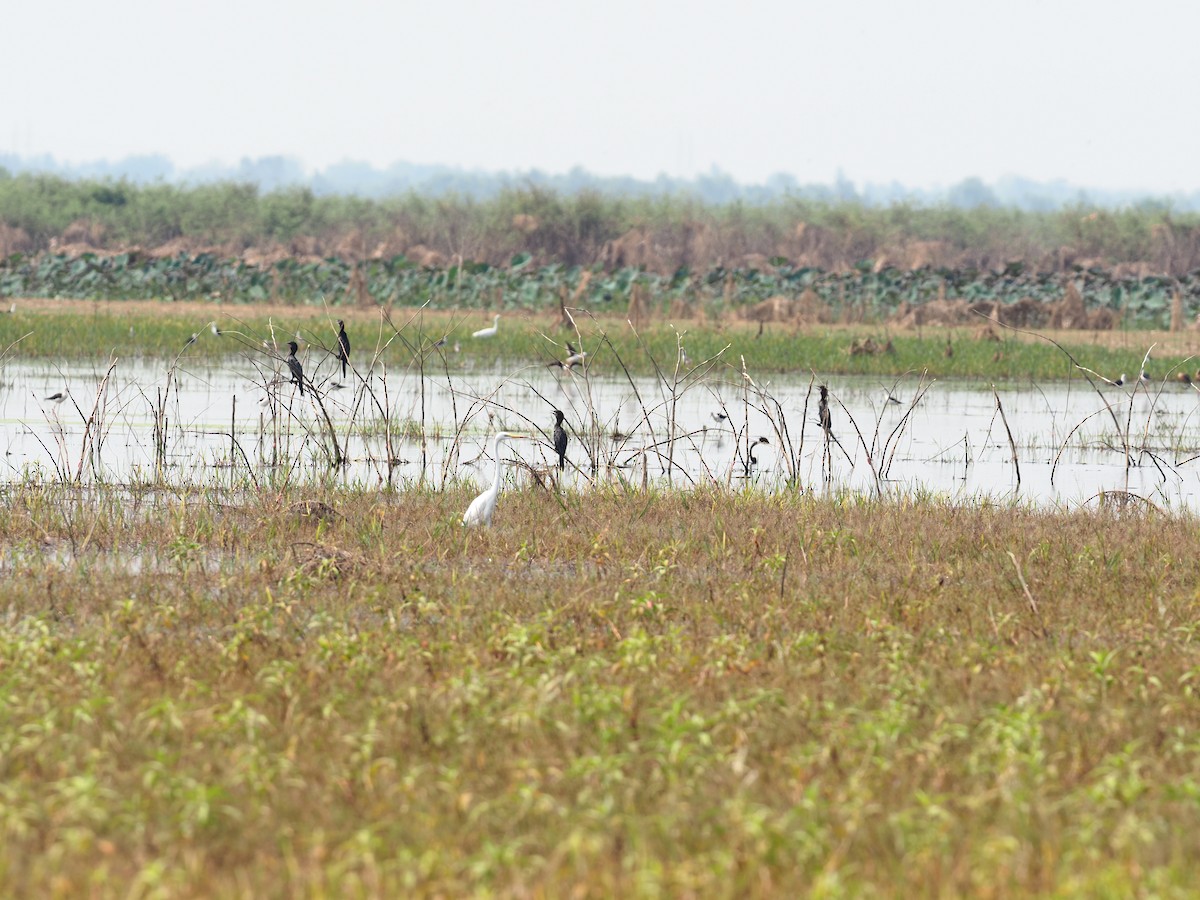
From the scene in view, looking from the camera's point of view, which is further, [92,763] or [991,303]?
[991,303]

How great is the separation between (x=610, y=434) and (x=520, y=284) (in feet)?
66.9

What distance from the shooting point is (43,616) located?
710 centimetres

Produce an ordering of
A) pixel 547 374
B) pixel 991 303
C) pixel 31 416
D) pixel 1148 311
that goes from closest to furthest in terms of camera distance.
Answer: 1. pixel 31 416
2. pixel 547 374
3. pixel 991 303
4. pixel 1148 311

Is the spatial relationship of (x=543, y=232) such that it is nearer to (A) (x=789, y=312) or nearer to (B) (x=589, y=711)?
(A) (x=789, y=312)

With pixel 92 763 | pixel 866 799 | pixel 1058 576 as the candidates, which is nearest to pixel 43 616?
pixel 92 763

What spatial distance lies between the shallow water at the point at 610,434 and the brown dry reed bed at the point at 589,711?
210 centimetres

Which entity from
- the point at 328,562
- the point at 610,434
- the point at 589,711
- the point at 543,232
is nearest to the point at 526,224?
the point at 543,232

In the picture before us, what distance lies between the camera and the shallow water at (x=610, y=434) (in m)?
12.2

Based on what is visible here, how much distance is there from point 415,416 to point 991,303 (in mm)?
18157

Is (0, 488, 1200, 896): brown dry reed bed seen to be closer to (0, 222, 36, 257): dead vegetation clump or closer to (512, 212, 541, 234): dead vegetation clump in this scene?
(512, 212, 541, 234): dead vegetation clump

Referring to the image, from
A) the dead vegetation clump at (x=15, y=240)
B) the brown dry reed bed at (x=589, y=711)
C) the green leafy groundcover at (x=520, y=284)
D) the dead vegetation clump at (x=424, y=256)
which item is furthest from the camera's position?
the dead vegetation clump at (x=15, y=240)

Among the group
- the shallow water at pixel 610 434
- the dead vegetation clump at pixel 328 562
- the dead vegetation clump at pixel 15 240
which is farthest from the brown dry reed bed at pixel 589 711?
the dead vegetation clump at pixel 15 240

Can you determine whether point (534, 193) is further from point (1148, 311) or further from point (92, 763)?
point (92, 763)

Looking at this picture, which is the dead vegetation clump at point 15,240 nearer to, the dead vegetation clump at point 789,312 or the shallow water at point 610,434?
the dead vegetation clump at point 789,312
